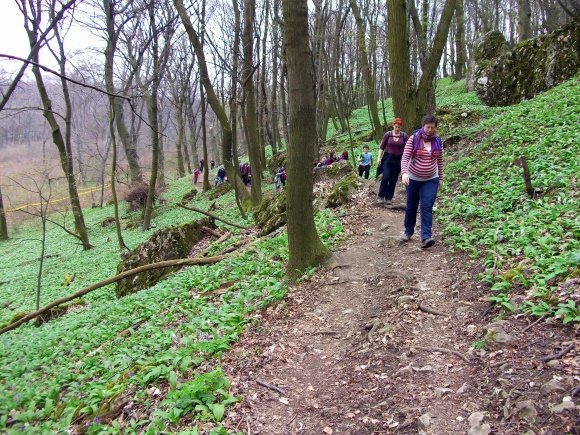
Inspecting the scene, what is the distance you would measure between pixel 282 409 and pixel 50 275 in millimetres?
14148

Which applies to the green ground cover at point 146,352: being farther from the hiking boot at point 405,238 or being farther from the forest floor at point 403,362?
the hiking boot at point 405,238

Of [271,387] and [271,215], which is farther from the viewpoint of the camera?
[271,215]


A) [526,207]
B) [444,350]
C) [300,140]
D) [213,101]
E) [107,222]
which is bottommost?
[107,222]

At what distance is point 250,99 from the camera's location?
48.2 ft

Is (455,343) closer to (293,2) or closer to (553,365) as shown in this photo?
(553,365)

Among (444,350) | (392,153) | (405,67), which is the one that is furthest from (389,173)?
(444,350)

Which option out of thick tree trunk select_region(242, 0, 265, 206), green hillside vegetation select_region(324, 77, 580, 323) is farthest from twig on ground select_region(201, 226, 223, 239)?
green hillside vegetation select_region(324, 77, 580, 323)

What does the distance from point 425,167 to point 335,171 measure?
5.57m

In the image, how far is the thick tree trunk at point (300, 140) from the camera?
548cm


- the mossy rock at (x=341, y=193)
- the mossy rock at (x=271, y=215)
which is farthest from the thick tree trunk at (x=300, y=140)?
the mossy rock at (x=341, y=193)

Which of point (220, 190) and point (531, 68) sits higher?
point (531, 68)

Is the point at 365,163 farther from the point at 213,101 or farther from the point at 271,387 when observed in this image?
the point at 271,387

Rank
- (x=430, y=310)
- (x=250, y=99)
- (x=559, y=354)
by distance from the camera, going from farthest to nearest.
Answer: (x=250, y=99), (x=430, y=310), (x=559, y=354)

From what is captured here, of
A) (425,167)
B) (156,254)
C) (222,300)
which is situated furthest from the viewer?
(156,254)
